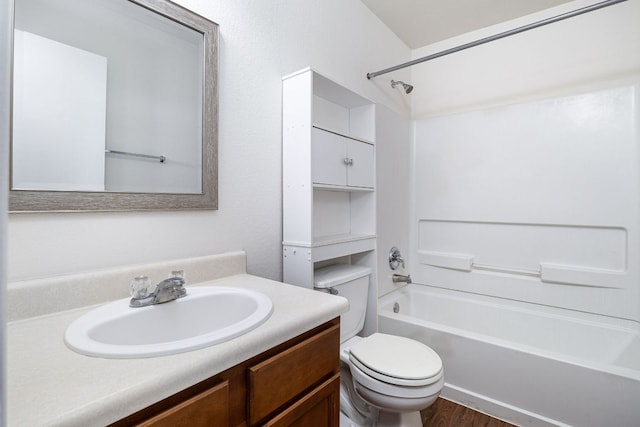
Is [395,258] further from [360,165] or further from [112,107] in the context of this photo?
[112,107]

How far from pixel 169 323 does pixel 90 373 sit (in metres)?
0.36

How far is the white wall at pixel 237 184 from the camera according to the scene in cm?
86

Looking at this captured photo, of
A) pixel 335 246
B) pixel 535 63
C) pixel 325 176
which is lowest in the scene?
pixel 335 246

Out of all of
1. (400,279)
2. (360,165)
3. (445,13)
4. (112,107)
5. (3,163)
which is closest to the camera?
(3,163)

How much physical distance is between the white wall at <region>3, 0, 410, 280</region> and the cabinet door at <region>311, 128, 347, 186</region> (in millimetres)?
189

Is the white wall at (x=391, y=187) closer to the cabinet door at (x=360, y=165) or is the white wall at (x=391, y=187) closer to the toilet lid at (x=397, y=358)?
the cabinet door at (x=360, y=165)

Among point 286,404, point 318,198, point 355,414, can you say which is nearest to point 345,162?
point 318,198

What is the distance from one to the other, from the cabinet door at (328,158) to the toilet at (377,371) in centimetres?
50

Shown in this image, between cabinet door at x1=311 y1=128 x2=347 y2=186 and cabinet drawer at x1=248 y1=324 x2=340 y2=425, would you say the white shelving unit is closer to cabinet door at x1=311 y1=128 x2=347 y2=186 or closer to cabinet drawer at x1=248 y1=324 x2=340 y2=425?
cabinet door at x1=311 y1=128 x2=347 y2=186

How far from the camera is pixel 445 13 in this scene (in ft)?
7.09

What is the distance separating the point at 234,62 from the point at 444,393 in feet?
6.83

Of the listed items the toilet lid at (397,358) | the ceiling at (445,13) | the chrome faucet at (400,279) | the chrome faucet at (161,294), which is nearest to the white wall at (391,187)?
the chrome faucet at (400,279)

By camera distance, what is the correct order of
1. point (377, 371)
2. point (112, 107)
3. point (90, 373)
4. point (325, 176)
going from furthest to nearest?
point (325, 176) → point (377, 371) → point (112, 107) → point (90, 373)

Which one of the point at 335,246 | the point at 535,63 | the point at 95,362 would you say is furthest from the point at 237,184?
the point at 535,63
